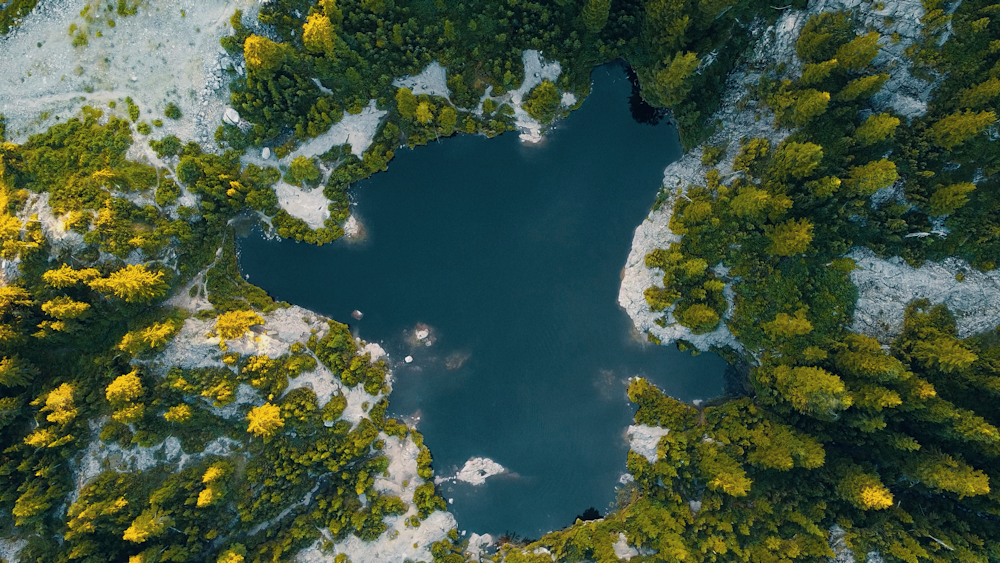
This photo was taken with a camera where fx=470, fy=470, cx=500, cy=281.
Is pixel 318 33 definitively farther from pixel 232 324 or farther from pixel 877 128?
pixel 877 128

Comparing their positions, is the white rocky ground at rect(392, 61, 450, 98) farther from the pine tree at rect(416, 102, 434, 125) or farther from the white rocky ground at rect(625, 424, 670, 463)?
the white rocky ground at rect(625, 424, 670, 463)

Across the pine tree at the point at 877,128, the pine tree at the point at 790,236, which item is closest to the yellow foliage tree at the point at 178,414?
the pine tree at the point at 790,236

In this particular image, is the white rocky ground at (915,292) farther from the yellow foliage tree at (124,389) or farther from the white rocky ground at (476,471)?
the yellow foliage tree at (124,389)

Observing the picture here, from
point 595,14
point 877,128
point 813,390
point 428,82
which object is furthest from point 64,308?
point 877,128

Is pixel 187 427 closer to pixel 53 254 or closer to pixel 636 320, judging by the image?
pixel 53 254

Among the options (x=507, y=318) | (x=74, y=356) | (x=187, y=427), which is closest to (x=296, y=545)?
(x=187, y=427)

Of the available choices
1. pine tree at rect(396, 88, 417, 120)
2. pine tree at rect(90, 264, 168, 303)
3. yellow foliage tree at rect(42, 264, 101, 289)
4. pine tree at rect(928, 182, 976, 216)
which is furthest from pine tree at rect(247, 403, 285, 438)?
pine tree at rect(928, 182, 976, 216)
